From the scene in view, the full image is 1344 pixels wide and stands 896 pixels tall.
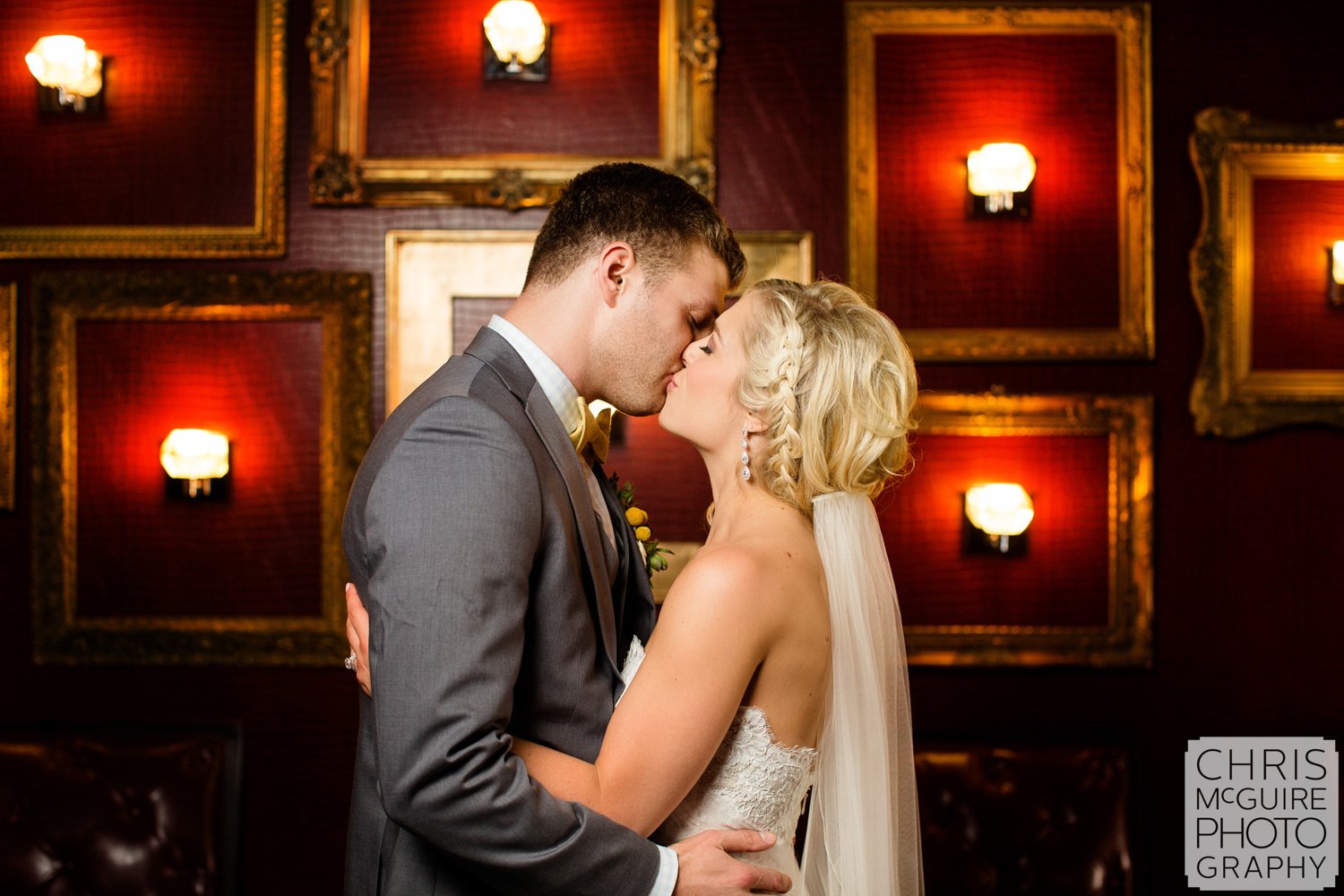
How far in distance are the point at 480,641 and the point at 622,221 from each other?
2.80ft

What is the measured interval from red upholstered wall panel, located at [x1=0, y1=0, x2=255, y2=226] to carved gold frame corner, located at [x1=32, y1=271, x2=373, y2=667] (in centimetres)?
24

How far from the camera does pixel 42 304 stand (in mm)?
3529

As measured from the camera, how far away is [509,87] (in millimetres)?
3553

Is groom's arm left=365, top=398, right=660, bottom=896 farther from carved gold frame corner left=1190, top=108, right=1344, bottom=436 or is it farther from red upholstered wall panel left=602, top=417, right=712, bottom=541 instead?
carved gold frame corner left=1190, top=108, right=1344, bottom=436

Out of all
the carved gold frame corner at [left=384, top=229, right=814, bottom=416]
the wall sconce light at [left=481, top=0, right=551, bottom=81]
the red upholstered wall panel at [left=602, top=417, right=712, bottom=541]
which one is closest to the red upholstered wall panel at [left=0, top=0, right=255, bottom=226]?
the carved gold frame corner at [left=384, top=229, right=814, bottom=416]

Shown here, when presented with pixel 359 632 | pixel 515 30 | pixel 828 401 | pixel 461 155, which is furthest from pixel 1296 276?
pixel 359 632

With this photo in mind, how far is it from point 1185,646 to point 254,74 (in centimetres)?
355

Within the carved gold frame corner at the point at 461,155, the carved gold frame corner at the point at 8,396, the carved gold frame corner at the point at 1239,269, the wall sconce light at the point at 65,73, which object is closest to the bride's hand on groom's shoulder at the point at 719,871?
the carved gold frame corner at the point at 461,155

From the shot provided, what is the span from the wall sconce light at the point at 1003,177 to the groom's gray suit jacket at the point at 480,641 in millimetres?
2202

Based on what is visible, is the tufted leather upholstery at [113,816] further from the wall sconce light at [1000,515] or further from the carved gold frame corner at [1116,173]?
the carved gold frame corner at [1116,173]

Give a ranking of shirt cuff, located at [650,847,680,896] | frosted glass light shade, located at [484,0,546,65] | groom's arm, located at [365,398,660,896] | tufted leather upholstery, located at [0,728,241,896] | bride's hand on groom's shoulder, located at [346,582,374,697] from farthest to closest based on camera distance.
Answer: frosted glass light shade, located at [484,0,546,65]
tufted leather upholstery, located at [0,728,241,896]
bride's hand on groom's shoulder, located at [346,582,374,697]
shirt cuff, located at [650,847,680,896]
groom's arm, located at [365,398,660,896]

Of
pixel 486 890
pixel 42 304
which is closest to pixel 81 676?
pixel 42 304

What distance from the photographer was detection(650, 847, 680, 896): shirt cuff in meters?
1.61

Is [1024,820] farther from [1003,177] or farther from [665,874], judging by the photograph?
[665,874]
